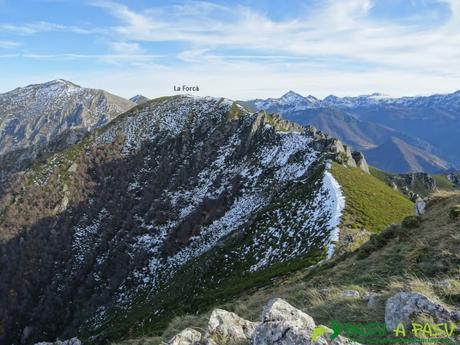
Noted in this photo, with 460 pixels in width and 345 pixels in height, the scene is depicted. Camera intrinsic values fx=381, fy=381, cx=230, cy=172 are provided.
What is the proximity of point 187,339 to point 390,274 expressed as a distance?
859cm

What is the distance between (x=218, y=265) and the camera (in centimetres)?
4319

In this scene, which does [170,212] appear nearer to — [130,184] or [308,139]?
[130,184]

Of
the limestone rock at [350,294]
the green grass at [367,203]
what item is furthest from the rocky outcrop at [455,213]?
the green grass at [367,203]

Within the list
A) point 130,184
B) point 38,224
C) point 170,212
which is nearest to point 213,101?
point 130,184

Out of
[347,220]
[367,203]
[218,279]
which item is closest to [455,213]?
[347,220]

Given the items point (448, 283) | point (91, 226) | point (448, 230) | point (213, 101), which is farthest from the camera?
point (213, 101)

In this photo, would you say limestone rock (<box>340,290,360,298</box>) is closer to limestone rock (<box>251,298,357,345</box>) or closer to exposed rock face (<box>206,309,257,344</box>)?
exposed rock face (<box>206,309,257,344</box>)

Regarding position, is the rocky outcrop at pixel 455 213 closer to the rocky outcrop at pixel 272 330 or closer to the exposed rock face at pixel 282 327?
the rocky outcrop at pixel 272 330

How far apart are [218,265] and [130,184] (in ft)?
195

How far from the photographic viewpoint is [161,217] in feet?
261

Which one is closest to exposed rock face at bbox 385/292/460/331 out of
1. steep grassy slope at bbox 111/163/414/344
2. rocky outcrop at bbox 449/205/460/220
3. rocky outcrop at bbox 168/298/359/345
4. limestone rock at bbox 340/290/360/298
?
rocky outcrop at bbox 168/298/359/345

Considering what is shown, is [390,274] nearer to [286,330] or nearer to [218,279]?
[286,330]

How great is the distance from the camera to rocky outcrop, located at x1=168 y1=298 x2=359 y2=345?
656 cm

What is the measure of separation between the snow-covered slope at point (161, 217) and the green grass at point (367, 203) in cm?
160
